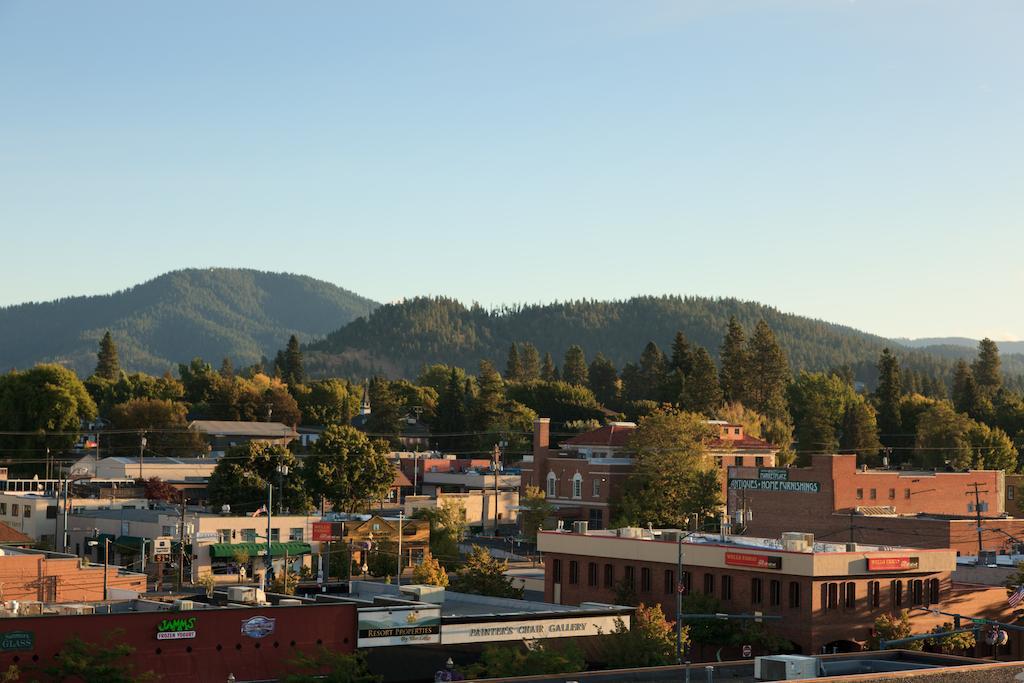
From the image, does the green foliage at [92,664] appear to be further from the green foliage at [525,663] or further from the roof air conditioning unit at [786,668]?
the roof air conditioning unit at [786,668]

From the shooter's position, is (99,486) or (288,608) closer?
(288,608)

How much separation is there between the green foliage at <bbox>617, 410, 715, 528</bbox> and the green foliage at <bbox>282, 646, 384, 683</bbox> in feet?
270

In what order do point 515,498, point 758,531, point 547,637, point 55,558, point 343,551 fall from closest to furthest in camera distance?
1. point 547,637
2. point 55,558
3. point 343,551
4. point 758,531
5. point 515,498

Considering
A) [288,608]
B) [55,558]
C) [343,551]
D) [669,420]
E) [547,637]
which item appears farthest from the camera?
[669,420]

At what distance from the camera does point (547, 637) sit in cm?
7512

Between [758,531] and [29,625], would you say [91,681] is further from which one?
[758,531]

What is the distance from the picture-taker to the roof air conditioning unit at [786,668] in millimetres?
57625

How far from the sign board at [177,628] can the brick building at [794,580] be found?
114 feet

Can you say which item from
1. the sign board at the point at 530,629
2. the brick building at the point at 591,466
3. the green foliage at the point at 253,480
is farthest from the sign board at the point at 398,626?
the brick building at the point at 591,466

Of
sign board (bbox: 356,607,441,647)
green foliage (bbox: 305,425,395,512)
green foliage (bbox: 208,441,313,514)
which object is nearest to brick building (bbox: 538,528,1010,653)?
sign board (bbox: 356,607,441,647)

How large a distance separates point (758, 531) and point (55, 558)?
223 ft

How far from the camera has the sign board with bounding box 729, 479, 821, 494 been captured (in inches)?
5089

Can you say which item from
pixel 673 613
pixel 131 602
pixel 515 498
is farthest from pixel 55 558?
pixel 515 498

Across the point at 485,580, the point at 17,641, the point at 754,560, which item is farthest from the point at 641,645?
the point at 17,641
